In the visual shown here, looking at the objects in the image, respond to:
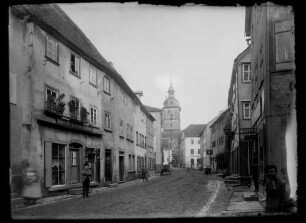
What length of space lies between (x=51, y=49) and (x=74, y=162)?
5.04 meters

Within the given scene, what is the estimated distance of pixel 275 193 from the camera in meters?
5.70

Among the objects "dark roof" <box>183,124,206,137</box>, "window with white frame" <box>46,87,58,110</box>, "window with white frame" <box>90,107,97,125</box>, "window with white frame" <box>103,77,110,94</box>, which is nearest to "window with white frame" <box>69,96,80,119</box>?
"window with white frame" <box>46,87,58,110</box>

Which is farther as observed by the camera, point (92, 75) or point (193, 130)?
point (193, 130)

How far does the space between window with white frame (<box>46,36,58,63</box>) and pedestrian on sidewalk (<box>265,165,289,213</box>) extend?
11267 mm

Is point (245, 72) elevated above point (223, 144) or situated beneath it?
elevated above

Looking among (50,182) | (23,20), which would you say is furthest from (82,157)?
(23,20)

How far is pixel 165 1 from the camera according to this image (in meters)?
3.05

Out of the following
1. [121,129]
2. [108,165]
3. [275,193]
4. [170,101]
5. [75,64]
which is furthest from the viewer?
[170,101]

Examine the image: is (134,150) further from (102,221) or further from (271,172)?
(102,221)

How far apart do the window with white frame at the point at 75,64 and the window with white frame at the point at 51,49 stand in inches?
61.8

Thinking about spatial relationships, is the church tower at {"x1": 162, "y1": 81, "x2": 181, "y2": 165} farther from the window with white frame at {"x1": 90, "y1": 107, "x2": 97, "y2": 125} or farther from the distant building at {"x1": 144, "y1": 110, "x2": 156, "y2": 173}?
the window with white frame at {"x1": 90, "y1": 107, "x2": 97, "y2": 125}

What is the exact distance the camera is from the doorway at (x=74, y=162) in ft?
50.9

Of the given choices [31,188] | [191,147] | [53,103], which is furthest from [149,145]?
[191,147]

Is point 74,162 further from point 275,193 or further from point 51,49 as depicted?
point 275,193
